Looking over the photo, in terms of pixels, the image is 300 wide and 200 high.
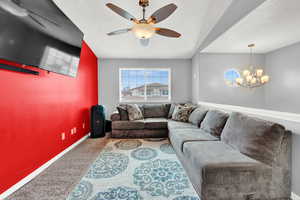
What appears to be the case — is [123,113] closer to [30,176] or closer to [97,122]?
[97,122]

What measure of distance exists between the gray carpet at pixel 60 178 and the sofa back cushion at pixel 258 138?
2.13 meters

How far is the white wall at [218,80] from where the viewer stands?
384cm

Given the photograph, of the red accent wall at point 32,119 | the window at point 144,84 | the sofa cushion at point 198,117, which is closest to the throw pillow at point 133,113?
the window at point 144,84

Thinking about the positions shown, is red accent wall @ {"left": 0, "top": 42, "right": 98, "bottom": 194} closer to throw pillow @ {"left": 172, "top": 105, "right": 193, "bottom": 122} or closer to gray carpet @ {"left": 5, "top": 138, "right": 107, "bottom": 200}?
gray carpet @ {"left": 5, "top": 138, "right": 107, "bottom": 200}

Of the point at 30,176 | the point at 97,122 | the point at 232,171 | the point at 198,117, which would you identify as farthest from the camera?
the point at 97,122

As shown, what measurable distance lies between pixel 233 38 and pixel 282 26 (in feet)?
2.59

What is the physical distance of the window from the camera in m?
4.54

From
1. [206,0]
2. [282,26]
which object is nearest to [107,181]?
[206,0]

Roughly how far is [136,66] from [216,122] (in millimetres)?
3163

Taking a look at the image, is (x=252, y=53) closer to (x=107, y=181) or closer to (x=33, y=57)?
(x=107, y=181)

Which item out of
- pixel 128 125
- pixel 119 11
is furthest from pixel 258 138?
pixel 128 125

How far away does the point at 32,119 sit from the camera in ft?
5.96

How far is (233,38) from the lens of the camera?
289 cm

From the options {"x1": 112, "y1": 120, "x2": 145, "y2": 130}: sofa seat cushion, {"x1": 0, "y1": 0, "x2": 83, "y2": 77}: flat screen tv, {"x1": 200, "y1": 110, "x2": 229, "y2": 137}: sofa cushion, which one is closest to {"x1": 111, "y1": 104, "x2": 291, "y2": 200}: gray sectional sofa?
{"x1": 200, "y1": 110, "x2": 229, "y2": 137}: sofa cushion
